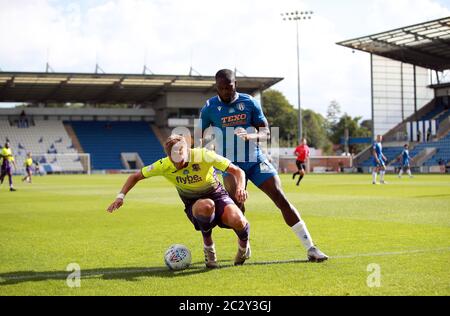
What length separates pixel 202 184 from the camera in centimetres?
764

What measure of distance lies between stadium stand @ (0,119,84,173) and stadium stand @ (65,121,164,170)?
217cm

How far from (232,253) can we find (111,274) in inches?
84.7

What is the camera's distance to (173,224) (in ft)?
42.4

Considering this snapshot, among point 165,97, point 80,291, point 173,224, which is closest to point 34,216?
point 173,224

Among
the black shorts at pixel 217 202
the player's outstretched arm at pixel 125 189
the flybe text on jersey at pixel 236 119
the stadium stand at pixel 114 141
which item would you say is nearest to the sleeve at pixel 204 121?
the flybe text on jersey at pixel 236 119

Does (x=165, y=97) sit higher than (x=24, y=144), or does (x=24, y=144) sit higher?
(x=165, y=97)

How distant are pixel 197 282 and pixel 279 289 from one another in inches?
37.6

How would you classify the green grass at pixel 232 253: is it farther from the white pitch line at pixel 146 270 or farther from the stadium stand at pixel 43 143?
the stadium stand at pixel 43 143

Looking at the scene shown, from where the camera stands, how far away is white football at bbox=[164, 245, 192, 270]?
7305 mm

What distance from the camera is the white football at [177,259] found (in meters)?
7.30

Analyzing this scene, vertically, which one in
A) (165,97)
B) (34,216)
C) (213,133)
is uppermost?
(165,97)

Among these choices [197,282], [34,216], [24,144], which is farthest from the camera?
[24,144]
